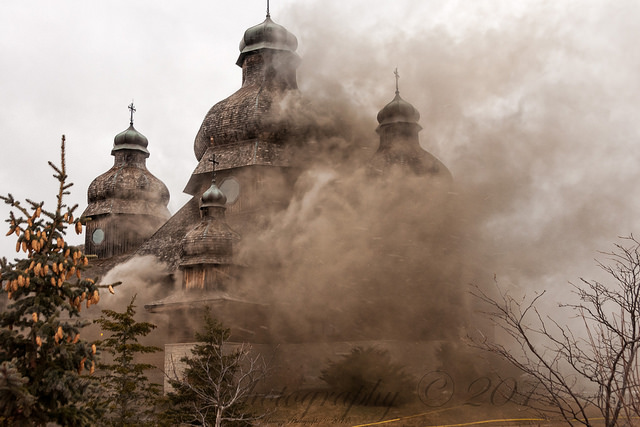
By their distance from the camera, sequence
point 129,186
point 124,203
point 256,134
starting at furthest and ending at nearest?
point 129,186, point 124,203, point 256,134

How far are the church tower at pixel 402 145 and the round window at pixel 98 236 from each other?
854 inches

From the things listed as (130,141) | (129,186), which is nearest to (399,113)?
(129,186)

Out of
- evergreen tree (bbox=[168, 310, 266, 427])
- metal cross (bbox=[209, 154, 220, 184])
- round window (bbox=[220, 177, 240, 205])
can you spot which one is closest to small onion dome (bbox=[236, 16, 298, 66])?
metal cross (bbox=[209, 154, 220, 184])

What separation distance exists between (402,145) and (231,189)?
857 cm

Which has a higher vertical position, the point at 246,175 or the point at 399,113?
the point at 399,113

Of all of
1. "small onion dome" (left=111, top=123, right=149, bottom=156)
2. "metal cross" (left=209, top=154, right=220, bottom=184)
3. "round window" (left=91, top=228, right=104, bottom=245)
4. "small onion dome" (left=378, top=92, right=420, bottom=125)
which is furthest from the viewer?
"small onion dome" (left=111, top=123, right=149, bottom=156)

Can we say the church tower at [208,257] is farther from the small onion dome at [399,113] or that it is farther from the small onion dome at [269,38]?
the small onion dome at [269,38]

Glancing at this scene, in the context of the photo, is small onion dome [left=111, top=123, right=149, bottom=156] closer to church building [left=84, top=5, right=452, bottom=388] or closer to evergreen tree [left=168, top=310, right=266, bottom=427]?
church building [left=84, top=5, right=452, bottom=388]

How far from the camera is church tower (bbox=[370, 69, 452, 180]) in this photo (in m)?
28.2

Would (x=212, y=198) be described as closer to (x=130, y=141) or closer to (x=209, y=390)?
(x=209, y=390)

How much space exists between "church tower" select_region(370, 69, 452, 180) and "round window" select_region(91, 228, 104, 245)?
21690 millimetres

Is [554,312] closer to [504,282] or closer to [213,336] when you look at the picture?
[504,282]

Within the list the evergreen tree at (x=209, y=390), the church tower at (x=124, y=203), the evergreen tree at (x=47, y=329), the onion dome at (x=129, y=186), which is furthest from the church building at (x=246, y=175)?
the evergreen tree at (x=47, y=329)

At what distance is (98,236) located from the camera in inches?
1694
